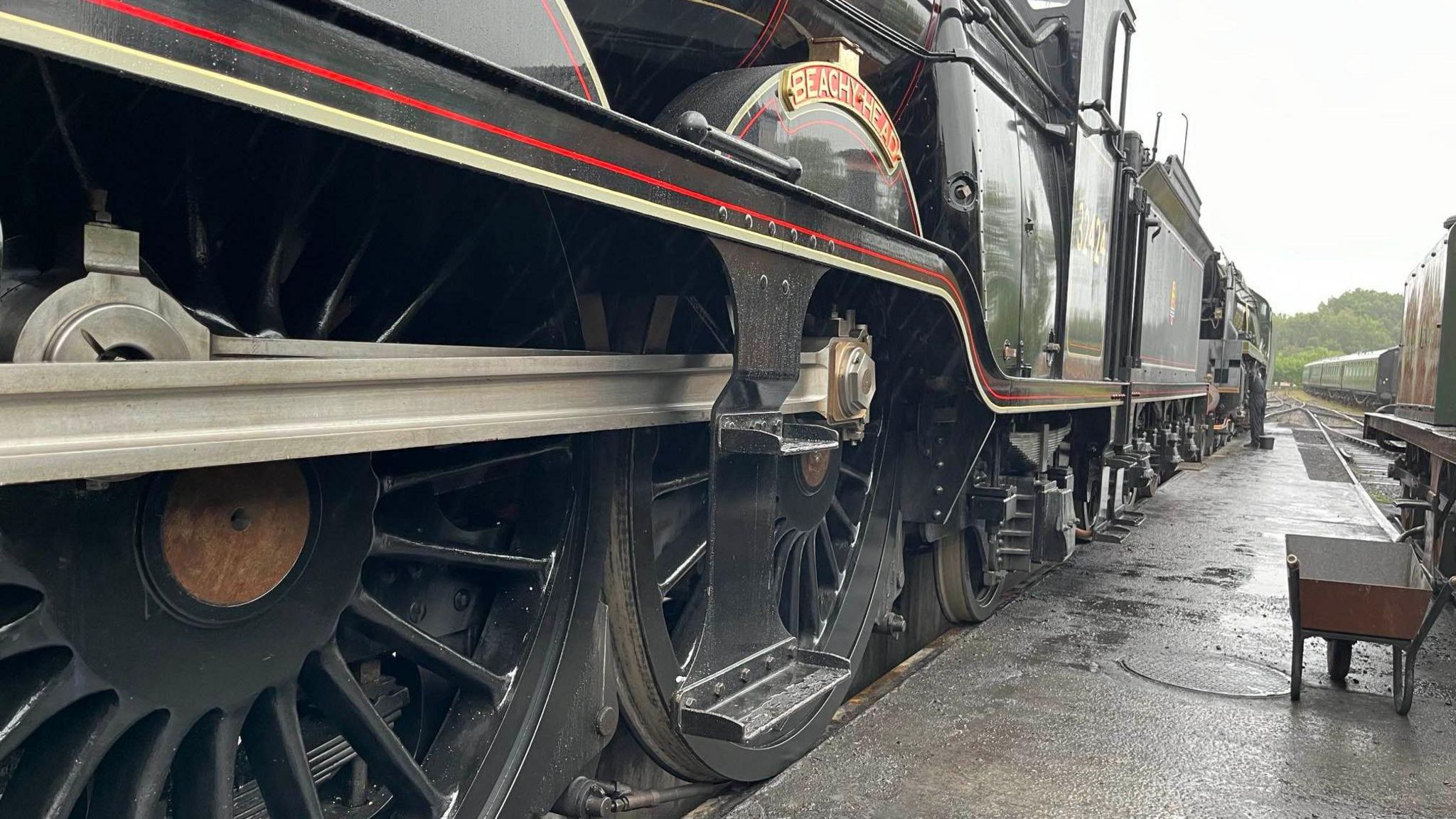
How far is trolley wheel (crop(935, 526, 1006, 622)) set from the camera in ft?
15.3

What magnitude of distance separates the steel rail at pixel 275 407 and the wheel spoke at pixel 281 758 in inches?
19.8

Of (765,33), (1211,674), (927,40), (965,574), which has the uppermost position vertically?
(927,40)

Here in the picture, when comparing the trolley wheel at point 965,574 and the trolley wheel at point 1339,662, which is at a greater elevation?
the trolley wheel at point 965,574

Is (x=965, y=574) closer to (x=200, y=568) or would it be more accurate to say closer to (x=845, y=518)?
(x=845, y=518)

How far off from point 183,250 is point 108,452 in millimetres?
505

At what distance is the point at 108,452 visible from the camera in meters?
0.99

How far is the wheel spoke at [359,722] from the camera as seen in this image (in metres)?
1.59

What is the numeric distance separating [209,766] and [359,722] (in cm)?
24

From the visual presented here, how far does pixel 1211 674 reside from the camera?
4.53 m

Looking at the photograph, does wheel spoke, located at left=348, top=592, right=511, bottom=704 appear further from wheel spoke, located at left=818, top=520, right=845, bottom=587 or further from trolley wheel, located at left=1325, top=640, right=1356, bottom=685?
trolley wheel, located at left=1325, top=640, right=1356, bottom=685

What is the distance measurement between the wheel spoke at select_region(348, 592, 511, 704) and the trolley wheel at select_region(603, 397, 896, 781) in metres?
0.40

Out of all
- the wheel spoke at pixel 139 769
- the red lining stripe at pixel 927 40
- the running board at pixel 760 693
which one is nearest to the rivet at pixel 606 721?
the running board at pixel 760 693

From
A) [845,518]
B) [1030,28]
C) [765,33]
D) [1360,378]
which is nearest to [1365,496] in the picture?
[1030,28]

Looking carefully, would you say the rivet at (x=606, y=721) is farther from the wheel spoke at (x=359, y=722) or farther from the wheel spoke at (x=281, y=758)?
the wheel spoke at (x=281, y=758)
